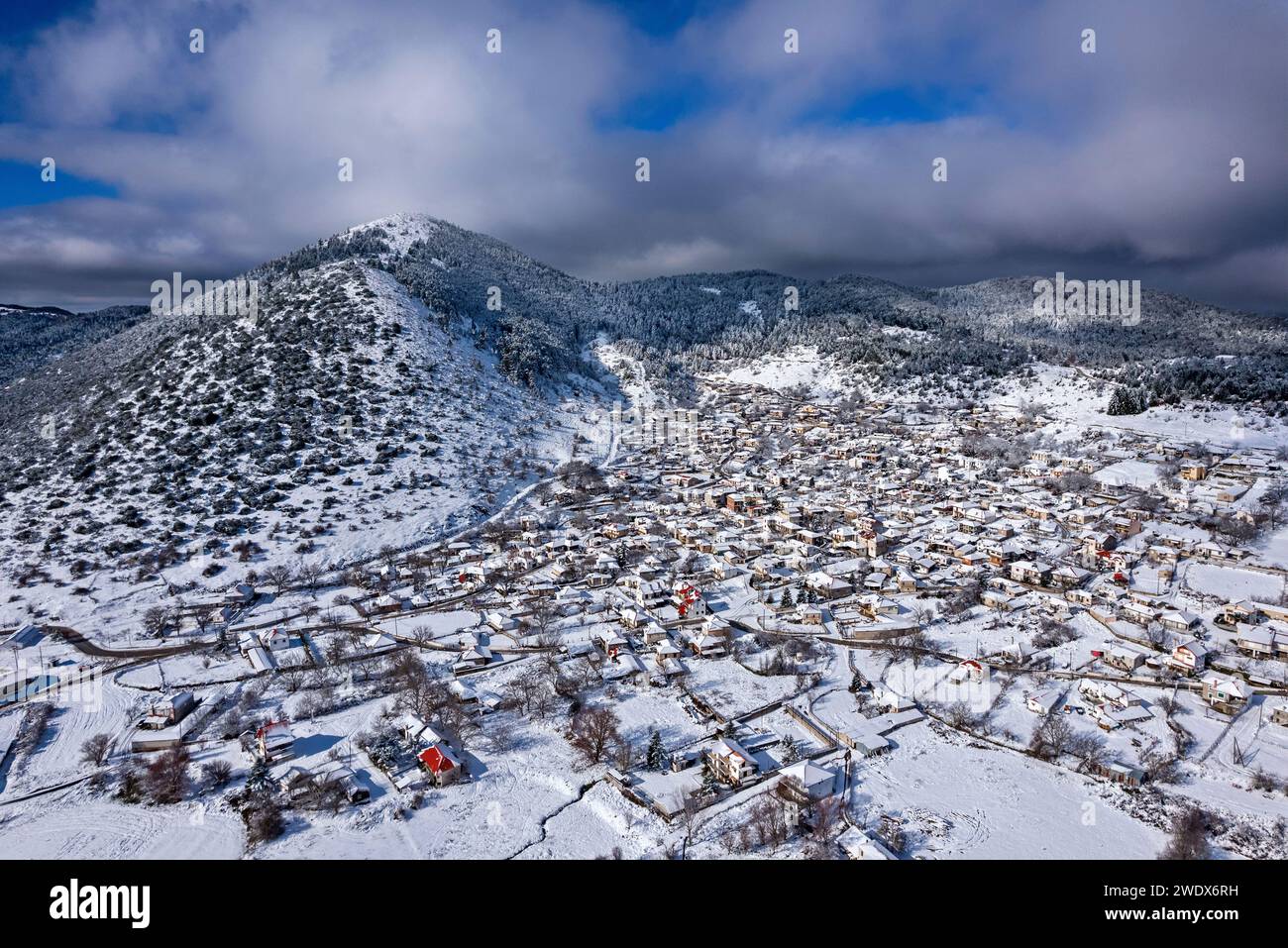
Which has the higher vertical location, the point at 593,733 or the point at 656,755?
the point at 593,733

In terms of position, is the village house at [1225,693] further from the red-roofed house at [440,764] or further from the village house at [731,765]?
the red-roofed house at [440,764]

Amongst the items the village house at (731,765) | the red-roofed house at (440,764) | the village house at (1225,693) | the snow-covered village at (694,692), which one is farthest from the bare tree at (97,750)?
the village house at (1225,693)

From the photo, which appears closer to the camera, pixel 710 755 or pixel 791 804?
pixel 791 804

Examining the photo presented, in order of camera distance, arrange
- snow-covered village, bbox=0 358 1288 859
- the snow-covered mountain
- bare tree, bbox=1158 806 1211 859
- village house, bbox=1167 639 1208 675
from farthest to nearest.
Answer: the snow-covered mountain → village house, bbox=1167 639 1208 675 → snow-covered village, bbox=0 358 1288 859 → bare tree, bbox=1158 806 1211 859

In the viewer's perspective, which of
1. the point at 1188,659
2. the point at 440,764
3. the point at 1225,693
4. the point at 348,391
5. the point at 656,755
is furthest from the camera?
the point at 348,391

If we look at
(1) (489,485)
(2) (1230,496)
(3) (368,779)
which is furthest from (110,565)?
(2) (1230,496)

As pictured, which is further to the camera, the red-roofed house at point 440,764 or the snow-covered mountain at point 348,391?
the snow-covered mountain at point 348,391

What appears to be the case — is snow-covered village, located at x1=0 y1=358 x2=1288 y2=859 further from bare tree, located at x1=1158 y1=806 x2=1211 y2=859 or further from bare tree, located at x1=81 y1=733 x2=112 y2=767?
bare tree, located at x1=1158 y1=806 x2=1211 y2=859

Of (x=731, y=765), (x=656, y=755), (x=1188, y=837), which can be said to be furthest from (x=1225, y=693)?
(x=656, y=755)

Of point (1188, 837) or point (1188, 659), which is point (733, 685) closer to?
point (1188, 837)

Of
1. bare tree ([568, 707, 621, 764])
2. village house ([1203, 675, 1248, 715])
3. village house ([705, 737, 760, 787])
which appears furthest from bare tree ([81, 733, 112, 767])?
village house ([1203, 675, 1248, 715])
